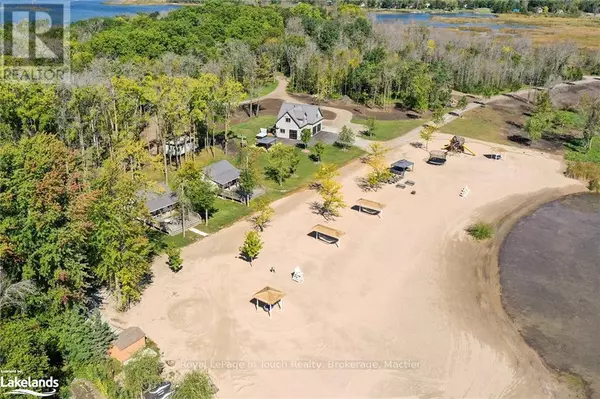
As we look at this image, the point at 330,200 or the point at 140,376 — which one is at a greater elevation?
the point at 330,200

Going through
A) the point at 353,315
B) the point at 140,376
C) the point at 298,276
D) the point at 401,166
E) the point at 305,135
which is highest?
Answer: the point at 305,135

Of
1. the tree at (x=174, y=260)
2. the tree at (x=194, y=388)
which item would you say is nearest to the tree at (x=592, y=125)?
the tree at (x=174, y=260)

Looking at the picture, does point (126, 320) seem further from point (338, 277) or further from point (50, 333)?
point (338, 277)

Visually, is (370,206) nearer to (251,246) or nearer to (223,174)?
(251,246)

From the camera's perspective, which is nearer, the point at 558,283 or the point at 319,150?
the point at 558,283

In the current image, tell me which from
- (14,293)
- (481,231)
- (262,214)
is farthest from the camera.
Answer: (481,231)

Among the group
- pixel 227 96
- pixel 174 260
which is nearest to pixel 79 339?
pixel 174 260

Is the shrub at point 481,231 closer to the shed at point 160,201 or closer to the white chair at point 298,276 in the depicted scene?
the white chair at point 298,276

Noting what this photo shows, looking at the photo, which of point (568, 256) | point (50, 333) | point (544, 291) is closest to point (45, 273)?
point (50, 333)
